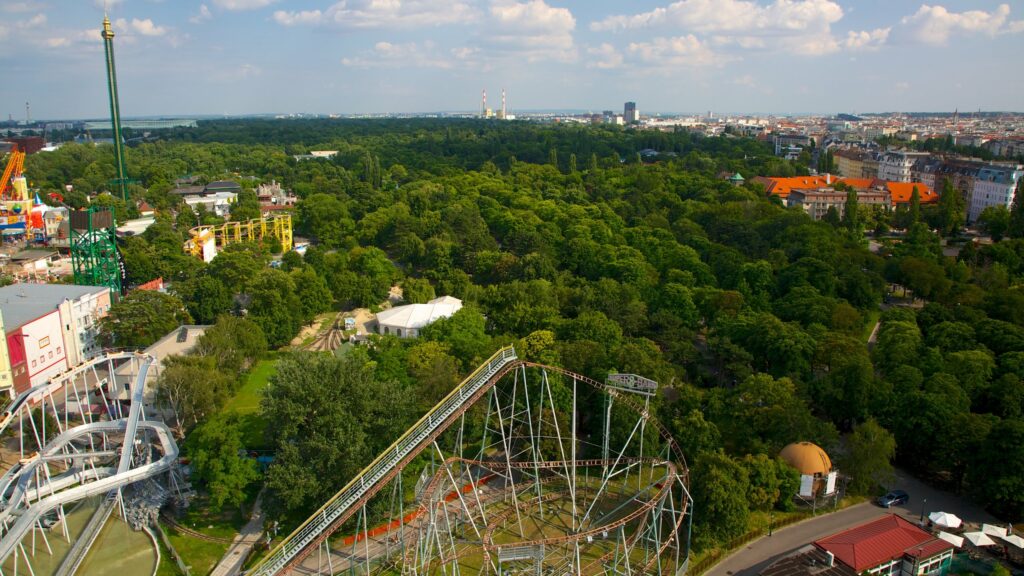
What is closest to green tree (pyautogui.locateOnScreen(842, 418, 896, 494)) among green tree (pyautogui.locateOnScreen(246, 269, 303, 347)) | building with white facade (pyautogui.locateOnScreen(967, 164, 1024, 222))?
green tree (pyautogui.locateOnScreen(246, 269, 303, 347))

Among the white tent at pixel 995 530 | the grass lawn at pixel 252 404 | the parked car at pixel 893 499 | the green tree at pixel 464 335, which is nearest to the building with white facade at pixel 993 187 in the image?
the parked car at pixel 893 499

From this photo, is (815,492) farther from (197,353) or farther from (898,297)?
(898,297)

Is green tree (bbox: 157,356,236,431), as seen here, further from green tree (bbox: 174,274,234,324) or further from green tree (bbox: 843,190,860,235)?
green tree (bbox: 843,190,860,235)

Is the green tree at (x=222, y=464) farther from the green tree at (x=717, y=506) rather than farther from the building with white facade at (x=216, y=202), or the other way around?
the building with white facade at (x=216, y=202)

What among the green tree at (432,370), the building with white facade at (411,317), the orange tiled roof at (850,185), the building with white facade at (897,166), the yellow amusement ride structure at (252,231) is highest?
the building with white facade at (897,166)

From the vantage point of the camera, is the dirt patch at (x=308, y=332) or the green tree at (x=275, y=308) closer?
the green tree at (x=275, y=308)

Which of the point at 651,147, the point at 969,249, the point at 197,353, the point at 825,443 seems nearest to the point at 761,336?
the point at 825,443
